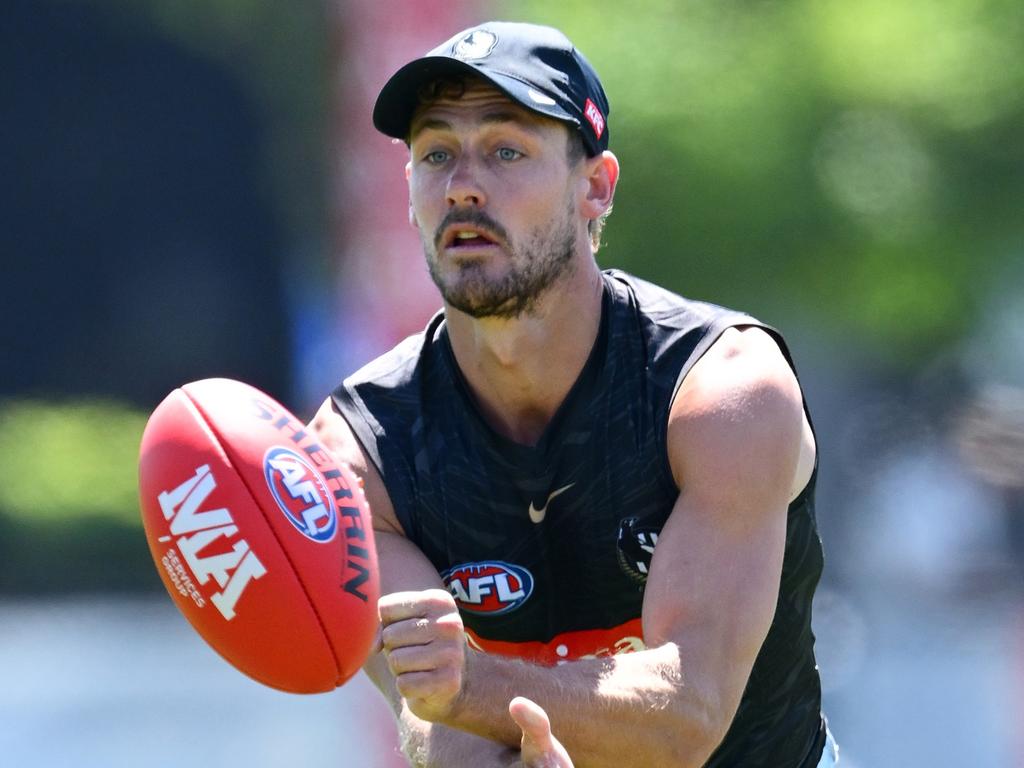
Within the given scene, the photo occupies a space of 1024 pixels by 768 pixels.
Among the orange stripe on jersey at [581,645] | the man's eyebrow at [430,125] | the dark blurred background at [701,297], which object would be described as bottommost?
the dark blurred background at [701,297]

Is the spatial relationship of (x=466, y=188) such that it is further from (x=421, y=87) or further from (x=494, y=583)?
(x=494, y=583)

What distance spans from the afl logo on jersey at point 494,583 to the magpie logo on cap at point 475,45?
4.30 ft

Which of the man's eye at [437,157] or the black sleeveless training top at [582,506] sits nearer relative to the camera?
the black sleeveless training top at [582,506]

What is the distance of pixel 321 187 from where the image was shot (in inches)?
577

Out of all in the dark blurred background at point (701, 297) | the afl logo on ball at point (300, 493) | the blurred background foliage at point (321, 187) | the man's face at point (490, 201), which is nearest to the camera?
the afl logo on ball at point (300, 493)

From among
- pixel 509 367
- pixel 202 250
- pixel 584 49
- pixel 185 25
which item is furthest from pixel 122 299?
pixel 509 367

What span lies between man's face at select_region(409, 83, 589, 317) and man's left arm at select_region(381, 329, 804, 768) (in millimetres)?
519

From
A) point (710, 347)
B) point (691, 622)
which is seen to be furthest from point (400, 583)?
point (710, 347)

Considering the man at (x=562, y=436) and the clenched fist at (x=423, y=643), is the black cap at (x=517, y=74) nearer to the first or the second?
the man at (x=562, y=436)

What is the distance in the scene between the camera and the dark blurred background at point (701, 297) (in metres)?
10.2

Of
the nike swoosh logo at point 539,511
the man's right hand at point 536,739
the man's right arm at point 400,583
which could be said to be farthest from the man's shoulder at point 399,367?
the man's right hand at point 536,739

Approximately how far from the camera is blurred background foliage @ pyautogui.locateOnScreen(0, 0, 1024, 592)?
12.0 metres

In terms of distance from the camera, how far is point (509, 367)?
4.47 metres

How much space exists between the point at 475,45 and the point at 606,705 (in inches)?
68.8
